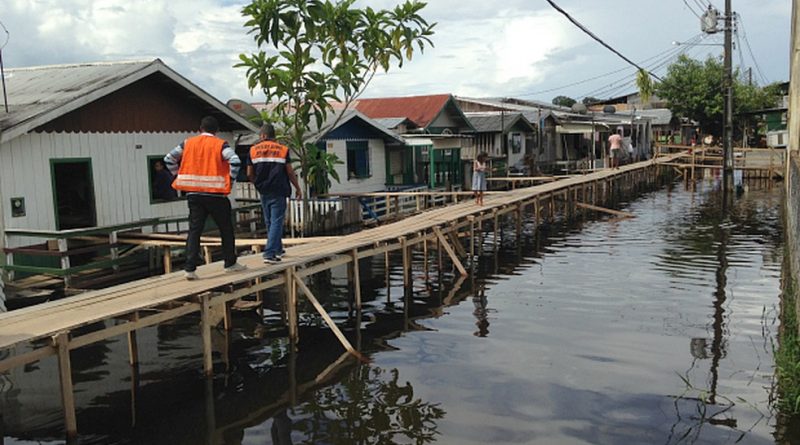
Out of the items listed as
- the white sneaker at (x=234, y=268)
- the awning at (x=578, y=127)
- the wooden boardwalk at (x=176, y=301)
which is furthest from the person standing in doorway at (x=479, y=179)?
the awning at (x=578, y=127)

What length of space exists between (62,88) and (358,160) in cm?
1166

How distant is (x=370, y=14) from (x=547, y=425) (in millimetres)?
A: 11297

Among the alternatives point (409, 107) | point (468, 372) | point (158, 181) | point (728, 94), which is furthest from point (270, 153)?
point (728, 94)

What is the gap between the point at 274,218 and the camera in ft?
31.2

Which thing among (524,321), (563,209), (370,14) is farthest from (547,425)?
(563,209)

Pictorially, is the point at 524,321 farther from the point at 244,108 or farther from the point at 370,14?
the point at 244,108

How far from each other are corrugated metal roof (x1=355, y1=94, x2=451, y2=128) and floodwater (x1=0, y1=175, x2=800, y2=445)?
1485 cm

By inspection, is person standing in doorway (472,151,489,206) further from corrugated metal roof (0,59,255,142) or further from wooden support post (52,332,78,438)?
wooden support post (52,332,78,438)

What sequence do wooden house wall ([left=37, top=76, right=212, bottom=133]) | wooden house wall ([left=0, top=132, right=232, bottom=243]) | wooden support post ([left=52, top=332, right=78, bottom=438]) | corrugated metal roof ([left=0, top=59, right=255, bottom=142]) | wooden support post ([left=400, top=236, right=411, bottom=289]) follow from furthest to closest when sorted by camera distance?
wooden house wall ([left=37, top=76, right=212, bottom=133]), wooden support post ([left=400, top=236, right=411, bottom=289]), wooden house wall ([left=0, top=132, right=232, bottom=243]), corrugated metal roof ([left=0, top=59, right=255, bottom=142]), wooden support post ([left=52, top=332, right=78, bottom=438])

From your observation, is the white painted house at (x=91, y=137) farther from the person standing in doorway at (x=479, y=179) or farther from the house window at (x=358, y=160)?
the house window at (x=358, y=160)

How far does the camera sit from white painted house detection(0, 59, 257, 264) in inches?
490

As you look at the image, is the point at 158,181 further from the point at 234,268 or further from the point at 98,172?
the point at 234,268

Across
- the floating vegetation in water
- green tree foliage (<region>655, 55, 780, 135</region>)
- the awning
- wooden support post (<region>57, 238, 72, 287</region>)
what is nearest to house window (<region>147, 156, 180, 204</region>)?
wooden support post (<region>57, 238, 72, 287</region>)

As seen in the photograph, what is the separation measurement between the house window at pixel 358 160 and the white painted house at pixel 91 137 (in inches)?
280
